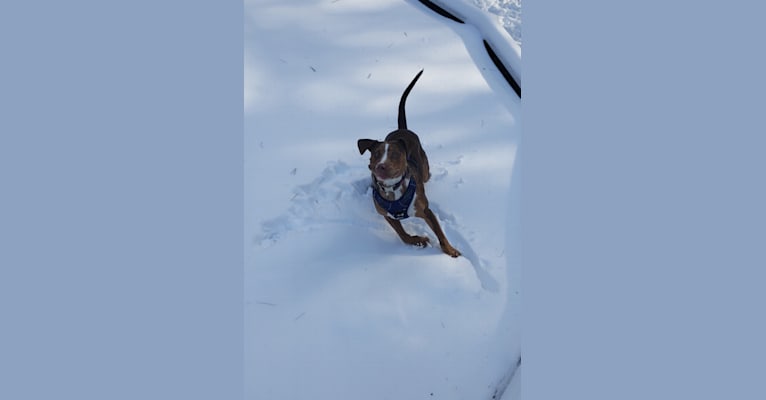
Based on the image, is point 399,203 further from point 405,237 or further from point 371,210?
point 371,210

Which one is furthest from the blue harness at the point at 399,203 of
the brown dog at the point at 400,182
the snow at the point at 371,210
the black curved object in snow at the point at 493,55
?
the black curved object in snow at the point at 493,55

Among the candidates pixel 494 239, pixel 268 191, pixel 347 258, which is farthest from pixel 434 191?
pixel 268 191

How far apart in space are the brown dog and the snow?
0.27 ft

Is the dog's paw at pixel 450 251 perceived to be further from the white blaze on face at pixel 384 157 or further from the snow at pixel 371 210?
the white blaze on face at pixel 384 157

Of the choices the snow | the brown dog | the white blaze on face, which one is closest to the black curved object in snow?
the snow

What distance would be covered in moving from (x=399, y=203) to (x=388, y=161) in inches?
8.5

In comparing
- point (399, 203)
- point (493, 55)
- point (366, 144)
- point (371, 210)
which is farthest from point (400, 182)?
point (493, 55)

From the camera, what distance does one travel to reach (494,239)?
2.36 m

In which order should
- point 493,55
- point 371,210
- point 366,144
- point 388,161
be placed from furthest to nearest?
point 493,55 < point 371,210 < point 366,144 < point 388,161

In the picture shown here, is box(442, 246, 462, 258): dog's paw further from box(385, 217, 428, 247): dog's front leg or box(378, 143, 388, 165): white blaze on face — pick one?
box(378, 143, 388, 165): white blaze on face

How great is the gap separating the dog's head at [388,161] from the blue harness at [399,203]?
0.09m

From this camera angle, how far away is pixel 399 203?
7.23ft

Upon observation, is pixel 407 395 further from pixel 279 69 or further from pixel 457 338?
pixel 279 69

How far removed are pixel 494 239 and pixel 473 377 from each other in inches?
25.3
